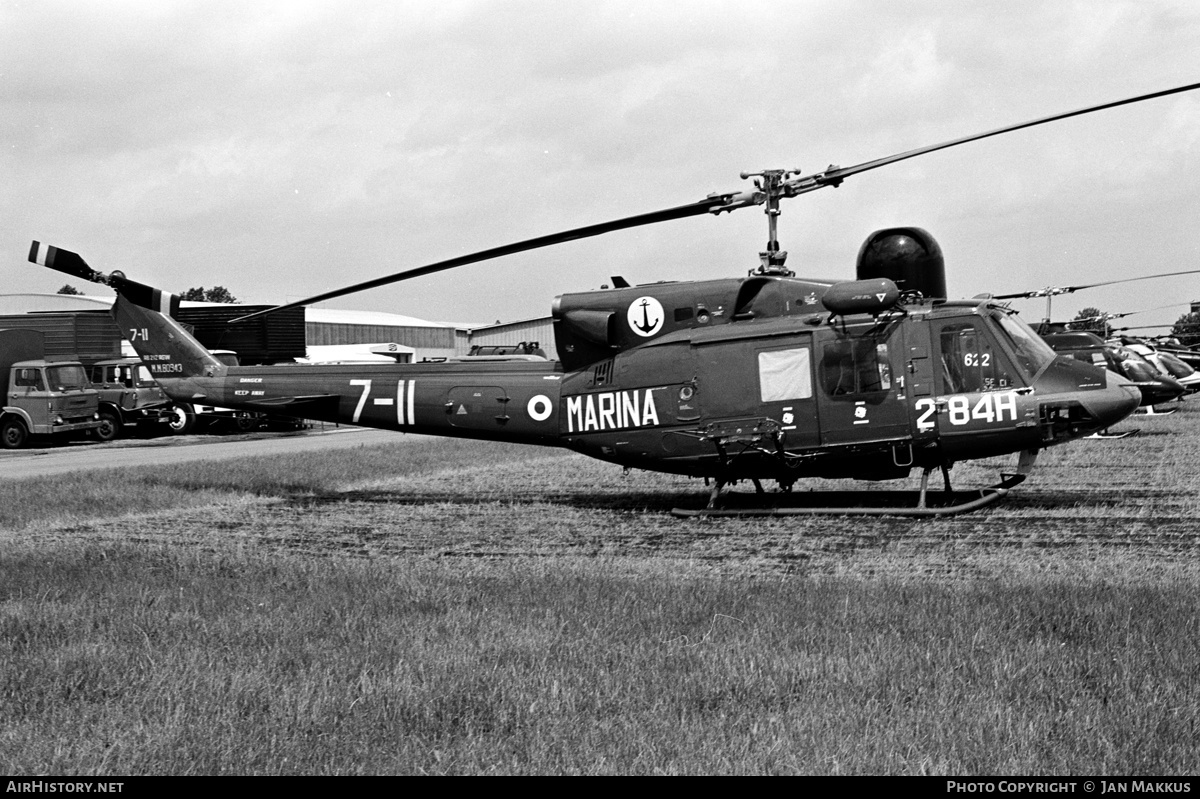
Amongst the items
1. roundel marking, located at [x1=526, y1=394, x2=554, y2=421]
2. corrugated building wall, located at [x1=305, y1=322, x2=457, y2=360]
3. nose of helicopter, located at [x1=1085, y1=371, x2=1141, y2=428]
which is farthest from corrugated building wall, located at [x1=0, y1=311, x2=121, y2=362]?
nose of helicopter, located at [x1=1085, y1=371, x2=1141, y2=428]

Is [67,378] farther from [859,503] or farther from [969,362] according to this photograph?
[969,362]

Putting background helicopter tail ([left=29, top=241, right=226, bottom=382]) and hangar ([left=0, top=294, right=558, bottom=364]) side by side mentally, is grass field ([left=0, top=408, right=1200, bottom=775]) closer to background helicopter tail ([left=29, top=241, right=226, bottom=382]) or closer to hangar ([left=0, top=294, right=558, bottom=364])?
background helicopter tail ([left=29, top=241, right=226, bottom=382])

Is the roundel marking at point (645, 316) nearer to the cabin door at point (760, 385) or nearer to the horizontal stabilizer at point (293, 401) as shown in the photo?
the cabin door at point (760, 385)

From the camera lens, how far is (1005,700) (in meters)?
5.21

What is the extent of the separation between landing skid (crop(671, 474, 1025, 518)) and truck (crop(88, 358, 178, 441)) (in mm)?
21219

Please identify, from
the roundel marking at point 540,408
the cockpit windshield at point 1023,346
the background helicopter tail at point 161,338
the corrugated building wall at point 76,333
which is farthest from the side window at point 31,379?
the cockpit windshield at point 1023,346

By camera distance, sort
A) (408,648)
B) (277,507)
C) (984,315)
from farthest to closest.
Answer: (277,507) < (984,315) < (408,648)

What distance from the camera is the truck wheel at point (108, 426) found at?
2959 cm

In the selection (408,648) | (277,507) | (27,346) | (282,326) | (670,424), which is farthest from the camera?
(282,326)

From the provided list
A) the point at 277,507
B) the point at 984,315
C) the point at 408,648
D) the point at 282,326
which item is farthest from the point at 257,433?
the point at 408,648

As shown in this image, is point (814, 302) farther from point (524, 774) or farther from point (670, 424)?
point (524, 774)

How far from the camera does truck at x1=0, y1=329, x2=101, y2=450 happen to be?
91.6 feet

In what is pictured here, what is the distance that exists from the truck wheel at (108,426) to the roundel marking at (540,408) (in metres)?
20.3

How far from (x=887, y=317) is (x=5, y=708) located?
28.3ft
